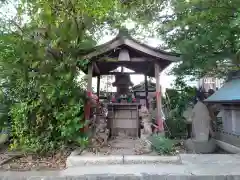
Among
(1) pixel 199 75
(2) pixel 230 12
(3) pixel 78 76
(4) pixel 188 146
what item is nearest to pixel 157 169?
(4) pixel 188 146

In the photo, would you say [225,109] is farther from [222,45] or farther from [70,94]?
[70,94]

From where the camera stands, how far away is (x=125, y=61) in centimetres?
745

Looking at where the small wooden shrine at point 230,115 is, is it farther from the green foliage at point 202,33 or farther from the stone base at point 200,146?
the green foliage at point 202,33

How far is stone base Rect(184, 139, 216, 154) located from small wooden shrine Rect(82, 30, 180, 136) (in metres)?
1.03

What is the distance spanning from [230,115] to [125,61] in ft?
14.1

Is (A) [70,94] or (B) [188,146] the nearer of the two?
(A) [70,94]

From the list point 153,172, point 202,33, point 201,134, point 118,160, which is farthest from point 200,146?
point 202,33

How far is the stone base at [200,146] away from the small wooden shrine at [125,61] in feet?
3.38

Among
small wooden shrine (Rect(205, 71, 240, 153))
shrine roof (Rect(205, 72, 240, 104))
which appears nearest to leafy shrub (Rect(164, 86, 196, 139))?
small wooden shrine (Rect(205, 71, 240, 153))

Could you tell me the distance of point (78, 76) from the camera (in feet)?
22.0

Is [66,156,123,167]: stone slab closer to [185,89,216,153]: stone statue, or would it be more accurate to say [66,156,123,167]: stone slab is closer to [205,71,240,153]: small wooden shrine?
[185,89,216,153]: stone statue

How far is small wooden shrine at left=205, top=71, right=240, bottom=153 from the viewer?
23.7 feet

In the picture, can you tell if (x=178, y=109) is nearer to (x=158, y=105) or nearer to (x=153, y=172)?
(x=158, y=105)

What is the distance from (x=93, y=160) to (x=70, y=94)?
75.1 inches
